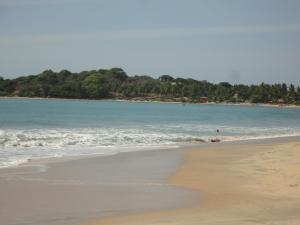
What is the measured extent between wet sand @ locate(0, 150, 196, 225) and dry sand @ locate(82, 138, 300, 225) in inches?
17.0

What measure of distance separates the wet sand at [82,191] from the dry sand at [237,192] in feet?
1.42

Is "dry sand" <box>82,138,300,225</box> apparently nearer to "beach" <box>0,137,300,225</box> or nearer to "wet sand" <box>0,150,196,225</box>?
"beach" <box>0,137,300,225</box>

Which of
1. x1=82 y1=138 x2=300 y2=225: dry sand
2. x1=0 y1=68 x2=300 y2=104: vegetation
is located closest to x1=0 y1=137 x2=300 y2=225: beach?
x1=82 y1=138 x2=300 y2=225: dry sand

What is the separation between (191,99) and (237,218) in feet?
538

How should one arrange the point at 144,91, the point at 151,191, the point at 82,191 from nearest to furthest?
the point at 82,191 < the point at 151,191 < the point at 144,91

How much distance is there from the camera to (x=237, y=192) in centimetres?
1034

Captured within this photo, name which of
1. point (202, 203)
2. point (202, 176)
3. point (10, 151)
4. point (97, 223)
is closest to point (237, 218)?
point (202, 203)

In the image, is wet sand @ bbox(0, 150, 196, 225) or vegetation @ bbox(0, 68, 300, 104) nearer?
wet sand @ bbox(0, 150, 196, 225)

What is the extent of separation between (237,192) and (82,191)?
3060mm

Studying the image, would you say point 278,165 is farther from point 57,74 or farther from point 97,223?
point 57,74

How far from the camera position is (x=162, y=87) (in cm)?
17625

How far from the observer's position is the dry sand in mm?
7785

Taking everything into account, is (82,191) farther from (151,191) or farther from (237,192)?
(237,192)

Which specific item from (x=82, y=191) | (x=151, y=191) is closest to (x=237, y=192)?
(x=151, y=191)
